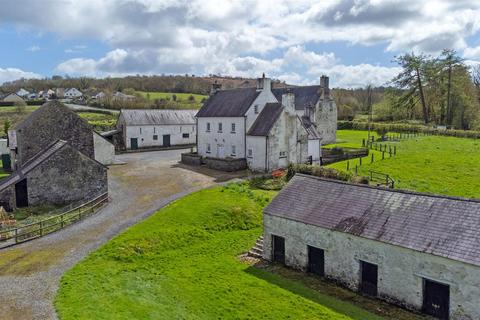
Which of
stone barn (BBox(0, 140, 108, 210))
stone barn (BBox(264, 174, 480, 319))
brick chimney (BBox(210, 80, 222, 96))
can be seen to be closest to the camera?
stone barn (BBox(264, 174, 480, 319))

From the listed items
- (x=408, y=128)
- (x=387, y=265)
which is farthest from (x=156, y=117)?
(x=387, y=265)

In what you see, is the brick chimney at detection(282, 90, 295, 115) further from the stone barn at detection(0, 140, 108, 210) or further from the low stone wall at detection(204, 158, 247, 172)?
the stone barn at detection(0, 140, 108, 210)

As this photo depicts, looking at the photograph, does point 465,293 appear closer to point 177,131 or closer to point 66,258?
Answer: point 66,258

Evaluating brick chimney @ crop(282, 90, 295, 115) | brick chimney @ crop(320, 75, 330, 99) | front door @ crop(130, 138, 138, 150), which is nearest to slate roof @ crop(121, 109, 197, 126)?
front door @ crop(130, 138, 138, 150)

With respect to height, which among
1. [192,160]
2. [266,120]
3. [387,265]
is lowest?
[387,265]

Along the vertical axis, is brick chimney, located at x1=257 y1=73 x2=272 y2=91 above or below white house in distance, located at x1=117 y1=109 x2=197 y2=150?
above

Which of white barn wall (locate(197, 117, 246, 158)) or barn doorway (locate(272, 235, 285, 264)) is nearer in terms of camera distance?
barn doorway (locate(272, 235, 285, 264))

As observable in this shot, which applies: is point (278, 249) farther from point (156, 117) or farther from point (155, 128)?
point (156, 117)

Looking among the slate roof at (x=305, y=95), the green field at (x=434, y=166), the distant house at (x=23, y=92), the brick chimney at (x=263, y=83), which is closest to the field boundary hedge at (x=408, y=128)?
the green field at (x=434, y=166)
